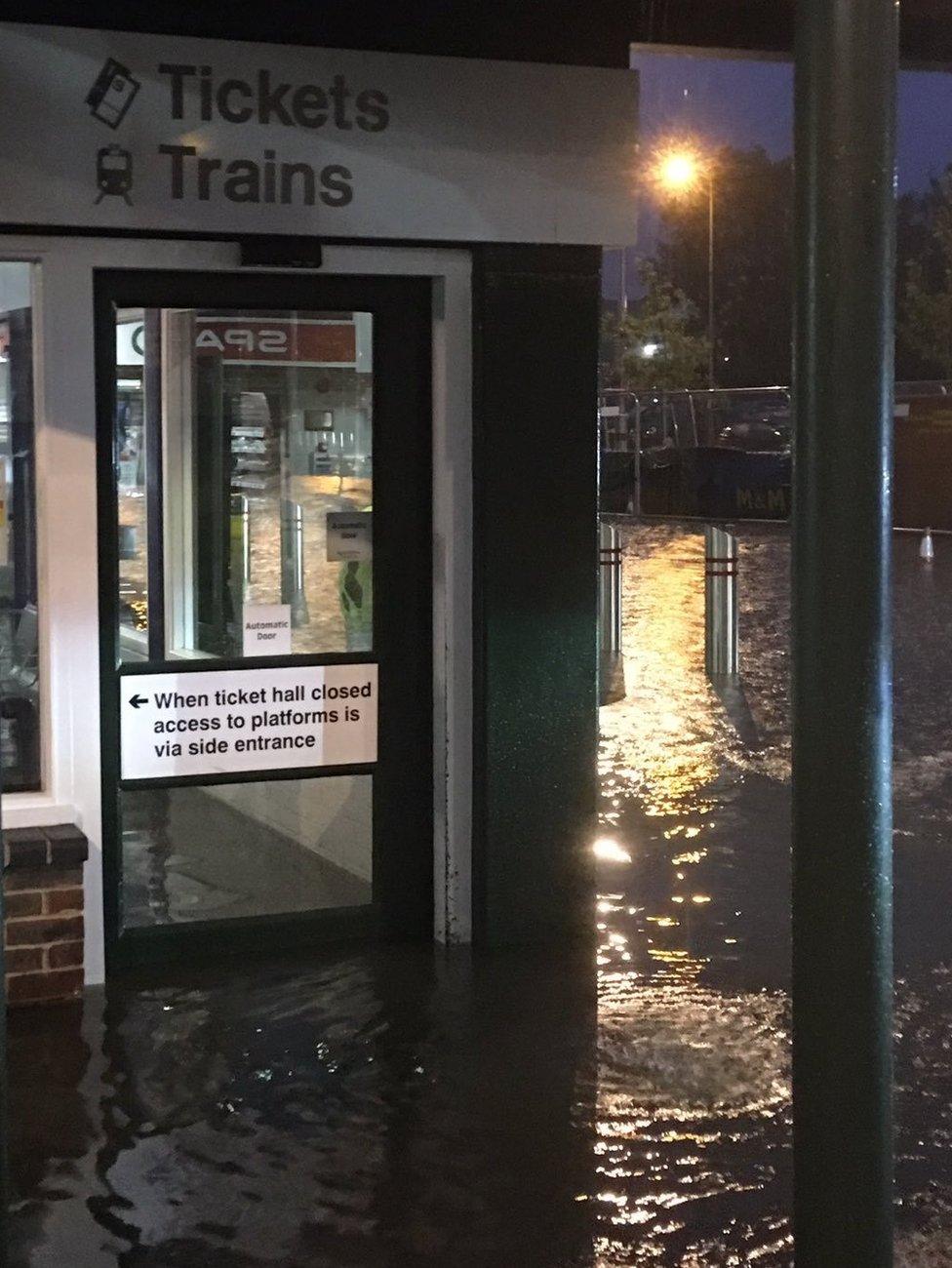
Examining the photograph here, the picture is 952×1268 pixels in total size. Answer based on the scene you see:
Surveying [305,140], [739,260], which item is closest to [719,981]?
[305,140]

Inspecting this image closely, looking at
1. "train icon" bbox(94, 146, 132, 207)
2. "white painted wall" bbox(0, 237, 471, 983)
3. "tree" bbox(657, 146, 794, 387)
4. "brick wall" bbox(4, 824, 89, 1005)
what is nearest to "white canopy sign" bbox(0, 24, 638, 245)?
"train icon" bbox(94, 146, 132, 207)

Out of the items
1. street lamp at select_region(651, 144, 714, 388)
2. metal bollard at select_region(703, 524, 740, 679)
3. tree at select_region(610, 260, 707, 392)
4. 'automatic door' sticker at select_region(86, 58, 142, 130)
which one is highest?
street lamp at select_region(651, 144, 714, 388)

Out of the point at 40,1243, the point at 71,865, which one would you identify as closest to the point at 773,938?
the point at 71,865

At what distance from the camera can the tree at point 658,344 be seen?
5728 centimetres

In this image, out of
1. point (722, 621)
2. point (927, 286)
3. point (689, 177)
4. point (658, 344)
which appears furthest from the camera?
point (658, 344)

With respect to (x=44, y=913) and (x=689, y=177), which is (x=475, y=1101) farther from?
(x=689, y=177)

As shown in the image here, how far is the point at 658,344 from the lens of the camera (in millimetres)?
58562

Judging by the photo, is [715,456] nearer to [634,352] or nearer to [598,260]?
[634,352]

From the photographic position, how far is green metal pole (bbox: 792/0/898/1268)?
2848 millimetres

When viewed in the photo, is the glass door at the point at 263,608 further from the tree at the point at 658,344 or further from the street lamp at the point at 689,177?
the tree at the point at 658,344

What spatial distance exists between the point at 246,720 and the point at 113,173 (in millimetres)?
1908

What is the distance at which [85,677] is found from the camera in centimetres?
602

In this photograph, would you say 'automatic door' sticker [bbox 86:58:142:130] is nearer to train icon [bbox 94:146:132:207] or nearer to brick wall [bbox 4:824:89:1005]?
train icon [bbox 94:146:132:207]

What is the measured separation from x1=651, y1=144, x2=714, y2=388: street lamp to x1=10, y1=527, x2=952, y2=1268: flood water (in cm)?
4348
